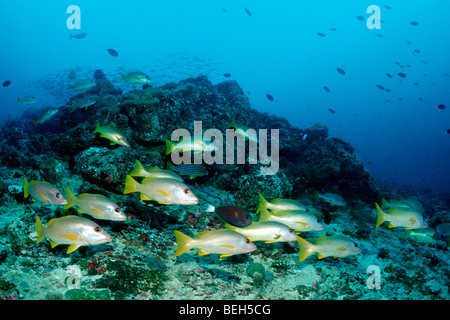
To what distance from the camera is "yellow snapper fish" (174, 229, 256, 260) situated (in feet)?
10.3

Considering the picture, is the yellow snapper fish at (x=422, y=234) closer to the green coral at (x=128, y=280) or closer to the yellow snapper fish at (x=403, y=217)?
the yellow snapper fish at (x=403, y=217)

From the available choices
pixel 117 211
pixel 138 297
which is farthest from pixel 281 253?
pixel 117 211

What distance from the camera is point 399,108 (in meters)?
179

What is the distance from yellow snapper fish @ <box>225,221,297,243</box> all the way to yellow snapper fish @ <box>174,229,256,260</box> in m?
0.38

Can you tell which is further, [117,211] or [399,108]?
[399,108]

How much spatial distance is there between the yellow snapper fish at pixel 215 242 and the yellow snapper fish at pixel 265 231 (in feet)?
1.26

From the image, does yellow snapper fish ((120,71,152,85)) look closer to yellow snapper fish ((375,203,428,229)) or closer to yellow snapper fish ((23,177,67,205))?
yellow snapper fish ((23,177,67,205))

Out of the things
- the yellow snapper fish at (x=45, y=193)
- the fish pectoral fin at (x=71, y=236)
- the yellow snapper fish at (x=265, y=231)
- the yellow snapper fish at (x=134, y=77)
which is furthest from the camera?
the yellow snapper fish at (x=134, y=77)

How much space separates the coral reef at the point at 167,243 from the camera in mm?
3893

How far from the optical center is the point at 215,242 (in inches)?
125

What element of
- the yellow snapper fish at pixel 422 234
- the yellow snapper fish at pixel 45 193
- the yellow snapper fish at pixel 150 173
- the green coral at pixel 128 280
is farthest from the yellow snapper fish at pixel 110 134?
the yellow snapper fish at pixel 422 234

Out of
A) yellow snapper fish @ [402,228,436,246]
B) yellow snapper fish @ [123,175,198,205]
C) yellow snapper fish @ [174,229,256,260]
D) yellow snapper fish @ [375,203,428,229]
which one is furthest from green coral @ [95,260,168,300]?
yellow snapper fish @ [402,228,436,246]
